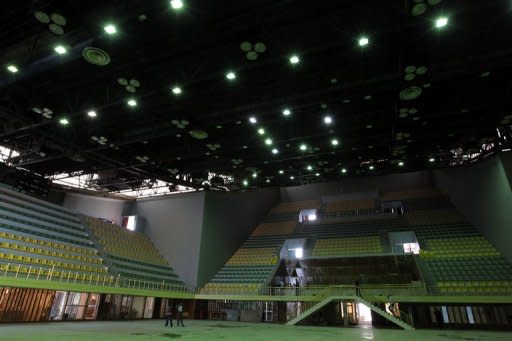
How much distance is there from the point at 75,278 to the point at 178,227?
953 centimetres

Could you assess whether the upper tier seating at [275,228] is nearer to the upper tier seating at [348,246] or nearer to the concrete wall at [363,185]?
the upper tier seating at [348,246]

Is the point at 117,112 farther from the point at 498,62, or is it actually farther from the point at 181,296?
the point at 498,62

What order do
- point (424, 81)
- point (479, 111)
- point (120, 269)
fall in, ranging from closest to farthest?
point (424, 81) → point (479, 111) → point (120, 269)

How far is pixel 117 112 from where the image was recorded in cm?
1360

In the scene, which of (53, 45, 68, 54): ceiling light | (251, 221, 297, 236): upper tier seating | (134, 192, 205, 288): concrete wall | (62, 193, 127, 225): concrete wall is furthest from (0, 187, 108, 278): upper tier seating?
(251, 221, 297, 236): upper tier seating

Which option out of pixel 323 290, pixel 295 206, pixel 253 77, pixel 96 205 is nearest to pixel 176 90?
pixel 253 77

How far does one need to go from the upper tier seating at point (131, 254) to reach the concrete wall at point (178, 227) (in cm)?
66

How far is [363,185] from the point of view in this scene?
2966 cm

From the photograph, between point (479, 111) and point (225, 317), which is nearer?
point (479, 111)

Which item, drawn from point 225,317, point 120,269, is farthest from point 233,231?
point 120,269

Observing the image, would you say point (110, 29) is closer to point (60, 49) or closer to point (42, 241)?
point (60, 49)

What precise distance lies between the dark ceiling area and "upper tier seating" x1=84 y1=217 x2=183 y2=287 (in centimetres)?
562

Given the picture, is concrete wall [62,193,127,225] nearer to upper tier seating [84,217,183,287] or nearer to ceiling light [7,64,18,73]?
upper tier seating [84,217,183,287]

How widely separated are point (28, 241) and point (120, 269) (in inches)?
193
